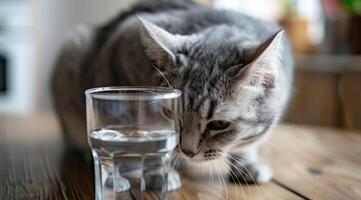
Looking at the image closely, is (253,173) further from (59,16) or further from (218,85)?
(59,16)

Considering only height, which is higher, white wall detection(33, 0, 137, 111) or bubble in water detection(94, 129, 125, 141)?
white wall detection(33, 0, 137, 111)

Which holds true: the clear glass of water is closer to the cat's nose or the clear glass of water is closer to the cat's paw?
the cat's nose

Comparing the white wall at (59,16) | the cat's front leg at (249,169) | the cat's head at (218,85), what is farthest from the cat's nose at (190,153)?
the white wall at (59,16)

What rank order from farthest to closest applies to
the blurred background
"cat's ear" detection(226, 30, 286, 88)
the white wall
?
the white wall → the blurred background → "cat's ear" detection(226, 30, 286, 88)

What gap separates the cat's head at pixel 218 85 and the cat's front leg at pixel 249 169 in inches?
2.5

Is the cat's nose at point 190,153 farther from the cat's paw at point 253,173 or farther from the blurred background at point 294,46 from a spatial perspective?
the blurred background at point 294,46

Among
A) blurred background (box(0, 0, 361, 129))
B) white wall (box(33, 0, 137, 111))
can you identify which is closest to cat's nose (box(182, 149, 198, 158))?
blurred background (box(0, 0, 361, 129))

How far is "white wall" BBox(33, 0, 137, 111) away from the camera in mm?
3072

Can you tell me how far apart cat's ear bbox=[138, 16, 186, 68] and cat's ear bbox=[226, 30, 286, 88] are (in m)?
0.13

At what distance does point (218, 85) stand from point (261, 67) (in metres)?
0.09

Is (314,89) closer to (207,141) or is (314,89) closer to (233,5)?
(233,5)

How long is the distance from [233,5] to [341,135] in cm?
135

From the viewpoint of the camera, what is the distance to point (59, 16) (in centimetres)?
310

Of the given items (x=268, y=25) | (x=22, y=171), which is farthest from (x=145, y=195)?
(x=268, y=25)
